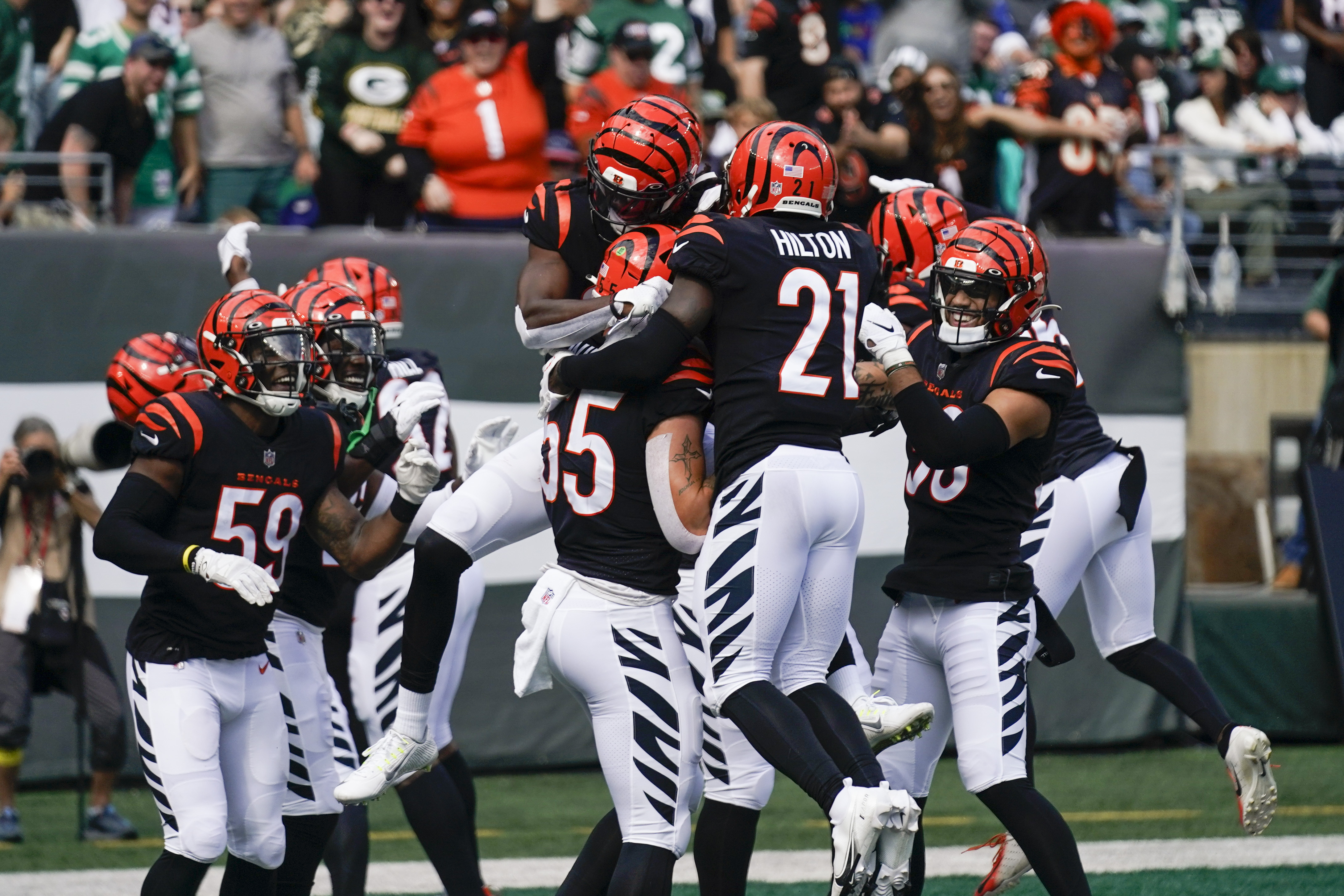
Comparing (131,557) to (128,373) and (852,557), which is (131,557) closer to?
(128,373)

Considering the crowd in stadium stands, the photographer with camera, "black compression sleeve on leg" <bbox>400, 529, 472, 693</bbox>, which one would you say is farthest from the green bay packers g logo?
"black compression sleeve on leg" <bbox>400, 529, 472, 693</bbox>

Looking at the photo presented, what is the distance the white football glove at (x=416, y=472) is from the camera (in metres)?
4.57

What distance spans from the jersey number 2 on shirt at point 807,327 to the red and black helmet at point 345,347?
1445 millimetres

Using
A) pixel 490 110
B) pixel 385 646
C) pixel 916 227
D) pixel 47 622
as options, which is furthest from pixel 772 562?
pixel 490 110

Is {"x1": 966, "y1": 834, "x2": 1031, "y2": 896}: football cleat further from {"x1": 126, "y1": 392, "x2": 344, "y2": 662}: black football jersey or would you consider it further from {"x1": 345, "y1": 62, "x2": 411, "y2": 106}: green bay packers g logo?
{"x1": 345, "y1": 62, "x2": 411, "y2": 106}: green bay packers g logo

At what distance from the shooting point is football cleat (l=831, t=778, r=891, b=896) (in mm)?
3928

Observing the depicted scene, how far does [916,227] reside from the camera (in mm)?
5324

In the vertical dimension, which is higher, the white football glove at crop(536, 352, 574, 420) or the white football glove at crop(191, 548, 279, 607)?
the white football glove at crop(536, 352, 574, 420)

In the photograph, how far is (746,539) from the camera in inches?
167

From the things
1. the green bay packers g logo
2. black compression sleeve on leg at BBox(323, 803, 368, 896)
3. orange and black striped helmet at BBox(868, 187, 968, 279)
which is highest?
orange and black striped helmet at BBox(868, 187, 968, 279)

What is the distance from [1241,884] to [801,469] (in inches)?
102

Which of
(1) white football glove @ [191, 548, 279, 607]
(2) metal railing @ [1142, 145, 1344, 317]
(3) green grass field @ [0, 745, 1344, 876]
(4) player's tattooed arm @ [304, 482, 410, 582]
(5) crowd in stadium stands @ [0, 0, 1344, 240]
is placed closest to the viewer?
(1) white football glove @ [191, 548, 279, 607]

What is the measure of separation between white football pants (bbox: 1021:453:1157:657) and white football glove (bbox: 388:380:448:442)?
2.03 metres

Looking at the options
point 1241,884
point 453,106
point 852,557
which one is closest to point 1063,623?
point 1241,884
